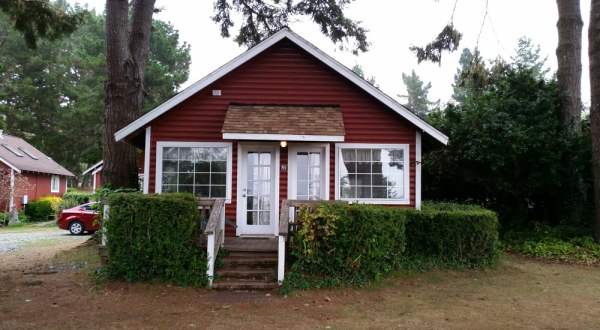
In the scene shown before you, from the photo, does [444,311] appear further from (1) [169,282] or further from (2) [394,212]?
(1) [169,282]

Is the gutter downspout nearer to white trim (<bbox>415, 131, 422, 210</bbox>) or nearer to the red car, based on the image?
the red car

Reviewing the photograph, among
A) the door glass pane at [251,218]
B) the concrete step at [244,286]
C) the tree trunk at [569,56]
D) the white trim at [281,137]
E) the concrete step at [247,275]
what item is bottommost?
the concrete step at [244,286]

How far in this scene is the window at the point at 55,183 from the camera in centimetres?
3150

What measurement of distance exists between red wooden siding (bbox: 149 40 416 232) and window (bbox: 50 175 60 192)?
83.3 feet

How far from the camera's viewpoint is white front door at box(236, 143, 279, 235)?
10336 mm

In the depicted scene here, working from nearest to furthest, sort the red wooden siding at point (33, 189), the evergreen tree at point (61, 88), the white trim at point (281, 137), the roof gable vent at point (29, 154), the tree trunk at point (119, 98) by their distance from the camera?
the white trim at point (281, 137), the tree trunk at point (119, 98), the red wooden siding at point (33, 189), the roof gable vent at point (29, 154), the evergreen tree at point (61, 88)

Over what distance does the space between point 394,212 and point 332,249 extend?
1.42 metres

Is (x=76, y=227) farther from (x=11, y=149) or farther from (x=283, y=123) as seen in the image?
(x=11, y=149)

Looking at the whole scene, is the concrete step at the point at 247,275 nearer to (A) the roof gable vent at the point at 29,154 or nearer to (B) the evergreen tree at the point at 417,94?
(A) the roof gable vent at the point at 29,154

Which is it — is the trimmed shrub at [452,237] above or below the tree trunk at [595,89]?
below

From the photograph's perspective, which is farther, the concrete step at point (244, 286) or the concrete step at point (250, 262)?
the concrete step at point (250, 262)

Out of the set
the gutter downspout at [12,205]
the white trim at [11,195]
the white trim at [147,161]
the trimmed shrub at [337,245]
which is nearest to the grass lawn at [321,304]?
the trimmed shrub at [337,245]

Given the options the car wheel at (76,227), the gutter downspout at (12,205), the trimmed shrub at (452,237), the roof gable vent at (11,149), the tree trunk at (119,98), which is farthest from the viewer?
the roof gable vent at (11,149)

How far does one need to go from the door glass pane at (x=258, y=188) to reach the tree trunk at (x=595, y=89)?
812cm
